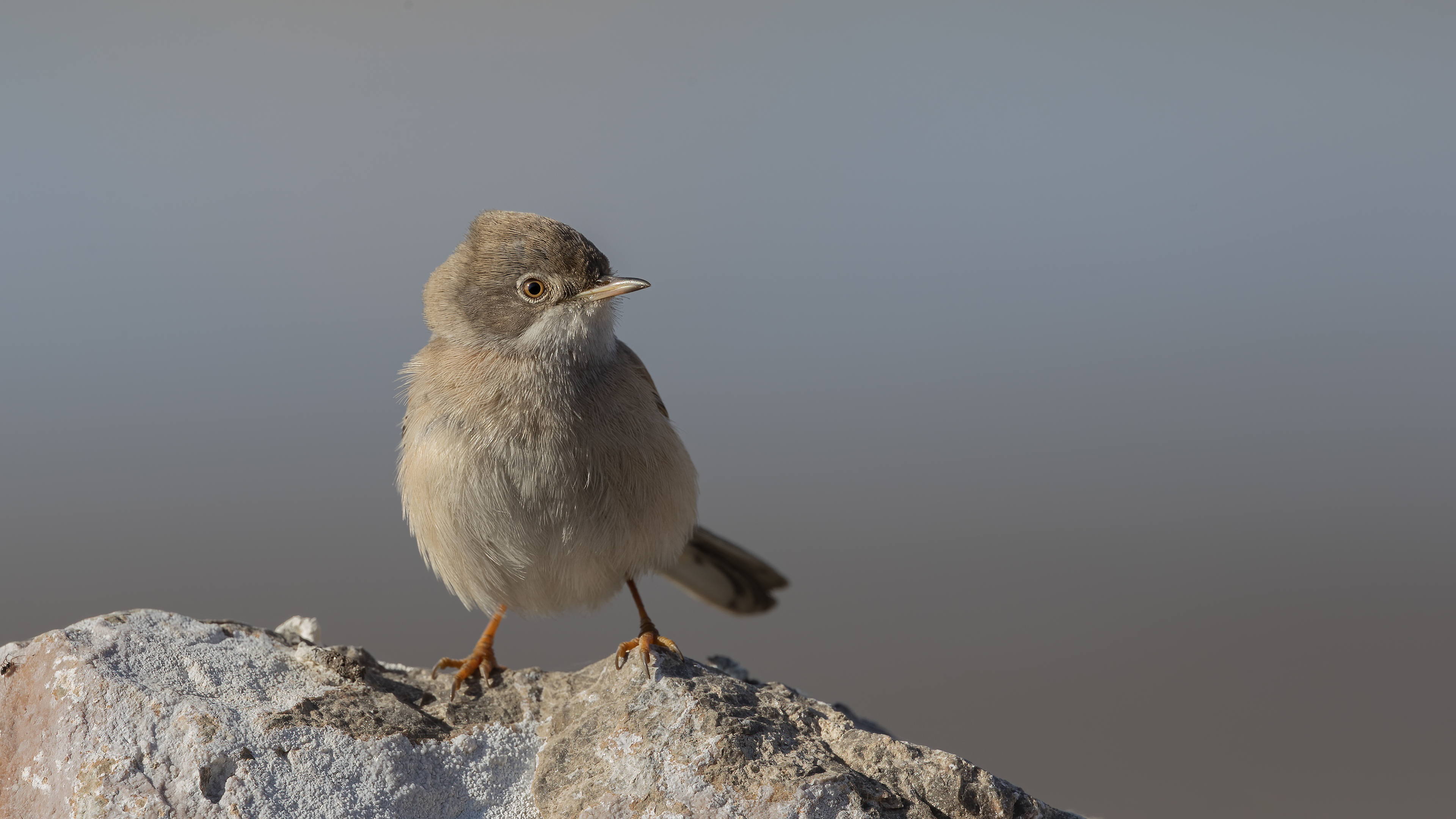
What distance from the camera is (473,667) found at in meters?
4.82

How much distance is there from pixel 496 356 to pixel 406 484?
31.5 inches

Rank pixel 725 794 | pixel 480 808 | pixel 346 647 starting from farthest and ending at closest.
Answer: pixel 346 647 → pixel 480 808 → pixel 725 794

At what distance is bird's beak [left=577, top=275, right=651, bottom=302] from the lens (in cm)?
473

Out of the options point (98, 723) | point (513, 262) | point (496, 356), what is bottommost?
point (98, 723)

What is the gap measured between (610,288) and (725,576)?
2.52 metres

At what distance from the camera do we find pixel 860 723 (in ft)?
16.5

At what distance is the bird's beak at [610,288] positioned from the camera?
15.5 ft

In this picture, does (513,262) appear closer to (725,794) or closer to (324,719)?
(324,719)

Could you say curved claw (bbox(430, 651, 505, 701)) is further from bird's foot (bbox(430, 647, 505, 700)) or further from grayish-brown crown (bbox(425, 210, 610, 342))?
grayish-brown crown (bbox(425, 210, 610, 342))

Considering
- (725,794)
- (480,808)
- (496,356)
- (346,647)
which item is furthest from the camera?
(496,356)

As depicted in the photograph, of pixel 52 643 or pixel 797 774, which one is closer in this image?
pixel 797 774

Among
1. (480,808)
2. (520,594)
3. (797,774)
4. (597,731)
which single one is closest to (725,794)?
(797,774)

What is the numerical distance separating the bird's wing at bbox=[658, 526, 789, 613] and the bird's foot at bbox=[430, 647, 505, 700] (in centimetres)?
158

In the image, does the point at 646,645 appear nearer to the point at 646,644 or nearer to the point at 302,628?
the point at 646,644
